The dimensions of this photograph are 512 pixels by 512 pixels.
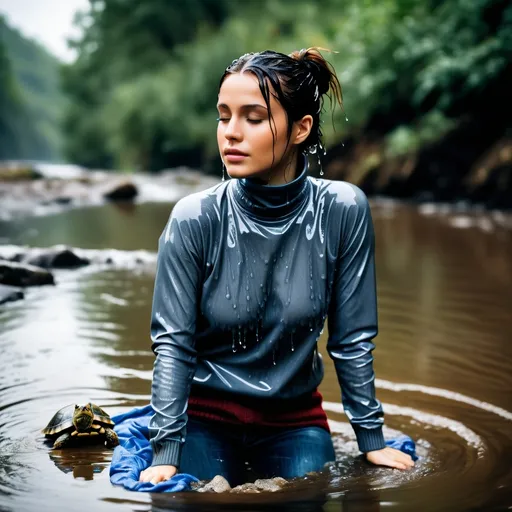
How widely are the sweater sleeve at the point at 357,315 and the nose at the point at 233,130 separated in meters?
0.49

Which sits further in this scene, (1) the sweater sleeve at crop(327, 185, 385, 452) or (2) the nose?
(1) the sweater sleeve at crop(327, 185, 385, 452)

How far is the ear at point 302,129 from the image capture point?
8.95ft

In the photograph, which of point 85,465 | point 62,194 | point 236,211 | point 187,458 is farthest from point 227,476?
point 62,194

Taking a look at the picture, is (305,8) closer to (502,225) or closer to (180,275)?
(502,225)

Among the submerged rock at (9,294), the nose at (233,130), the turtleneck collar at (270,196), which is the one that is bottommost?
the submerged rock at (9,294)

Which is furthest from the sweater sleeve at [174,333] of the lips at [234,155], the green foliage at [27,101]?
the green foliage at [27,101]

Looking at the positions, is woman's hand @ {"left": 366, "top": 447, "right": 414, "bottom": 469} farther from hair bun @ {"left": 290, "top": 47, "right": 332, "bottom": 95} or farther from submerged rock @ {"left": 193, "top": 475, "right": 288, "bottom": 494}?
hair bun @ {"left": 290, "top": 47, "right": 332, "bottom": 95}

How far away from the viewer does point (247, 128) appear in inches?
103

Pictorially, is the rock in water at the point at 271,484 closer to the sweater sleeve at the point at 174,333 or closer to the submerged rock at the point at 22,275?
the sweater sleeve at the point at 174,333

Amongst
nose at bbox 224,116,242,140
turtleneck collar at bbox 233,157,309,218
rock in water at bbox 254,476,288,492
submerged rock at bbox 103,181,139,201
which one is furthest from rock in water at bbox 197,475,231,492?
submerged rock at bbox 103,181,139,201

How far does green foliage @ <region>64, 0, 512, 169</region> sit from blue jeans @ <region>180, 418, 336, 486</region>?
1162 cm

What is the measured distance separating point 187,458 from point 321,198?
103 cm

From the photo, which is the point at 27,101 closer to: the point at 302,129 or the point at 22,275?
the point at 22,275

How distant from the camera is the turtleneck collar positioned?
2748mm
